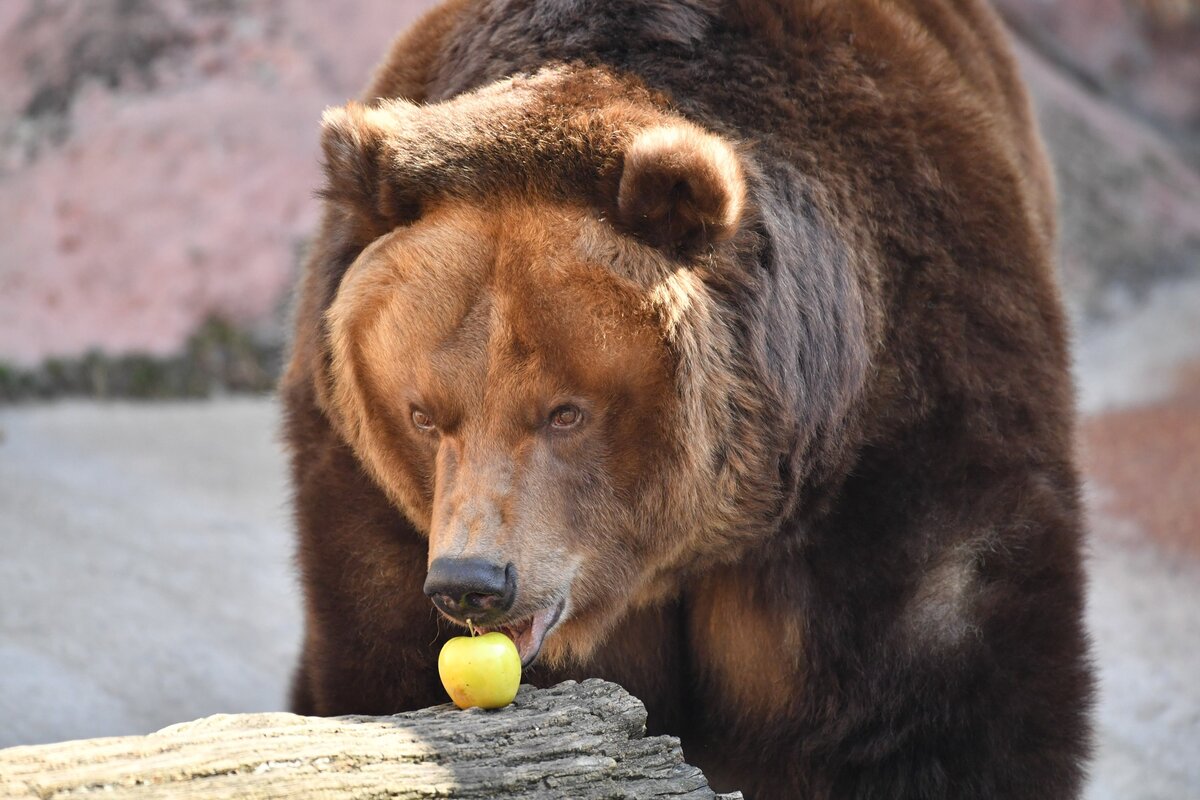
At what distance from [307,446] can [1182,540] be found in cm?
471

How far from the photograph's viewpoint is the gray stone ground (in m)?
5.11

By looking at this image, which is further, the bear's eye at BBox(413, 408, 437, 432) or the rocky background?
the rocky background

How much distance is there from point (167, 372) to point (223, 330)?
0.46 metres

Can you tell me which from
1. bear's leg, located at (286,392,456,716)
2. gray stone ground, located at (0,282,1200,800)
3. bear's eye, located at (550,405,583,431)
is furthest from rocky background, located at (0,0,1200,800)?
bear's eye, located at (550,405,583,431)

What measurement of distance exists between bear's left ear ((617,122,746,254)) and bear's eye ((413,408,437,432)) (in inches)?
25.0

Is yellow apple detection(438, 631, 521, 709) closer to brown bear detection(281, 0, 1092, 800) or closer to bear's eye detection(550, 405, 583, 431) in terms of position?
brown bear detection(281, 0, 1092, 800)

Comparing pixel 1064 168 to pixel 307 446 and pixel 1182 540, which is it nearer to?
pixel 1182 540

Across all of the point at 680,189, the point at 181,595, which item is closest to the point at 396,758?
the point at 680,189

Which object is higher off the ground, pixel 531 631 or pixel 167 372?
pixel 531 631

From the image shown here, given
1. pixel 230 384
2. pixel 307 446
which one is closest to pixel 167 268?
pixel 230 384

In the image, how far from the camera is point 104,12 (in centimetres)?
1020

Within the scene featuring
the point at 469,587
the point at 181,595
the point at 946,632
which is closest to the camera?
the point at 469,587

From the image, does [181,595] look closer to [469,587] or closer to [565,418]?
[565,418]

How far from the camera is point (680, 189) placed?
3.13 meters
